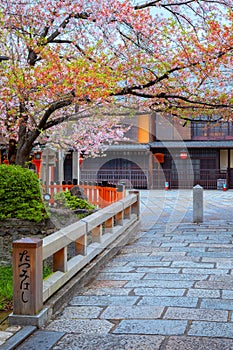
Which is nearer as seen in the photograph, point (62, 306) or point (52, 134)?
point (62, 306)

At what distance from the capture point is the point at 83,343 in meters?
4.14

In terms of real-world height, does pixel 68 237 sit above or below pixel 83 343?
above

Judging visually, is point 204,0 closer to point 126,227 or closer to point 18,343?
point 126,227

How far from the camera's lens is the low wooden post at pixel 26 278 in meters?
4.55

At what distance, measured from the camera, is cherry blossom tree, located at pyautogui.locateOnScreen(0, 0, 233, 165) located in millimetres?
9172

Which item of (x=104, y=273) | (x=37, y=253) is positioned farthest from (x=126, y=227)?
(x=37, y=253)

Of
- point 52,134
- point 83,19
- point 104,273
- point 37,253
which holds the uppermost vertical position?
point 83,19

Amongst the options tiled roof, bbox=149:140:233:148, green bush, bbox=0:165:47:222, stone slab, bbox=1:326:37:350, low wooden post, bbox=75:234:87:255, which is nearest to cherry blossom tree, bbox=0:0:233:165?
green bush, bbox=0:165:47:222

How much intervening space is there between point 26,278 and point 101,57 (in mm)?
6315

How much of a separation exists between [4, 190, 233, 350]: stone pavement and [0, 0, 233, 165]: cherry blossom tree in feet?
11.3

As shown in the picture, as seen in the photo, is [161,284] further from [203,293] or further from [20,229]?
[20,229]

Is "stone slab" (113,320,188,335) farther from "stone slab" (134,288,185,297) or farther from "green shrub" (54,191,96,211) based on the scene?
"green shrub" (54,191,96,211)

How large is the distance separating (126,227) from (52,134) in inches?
319

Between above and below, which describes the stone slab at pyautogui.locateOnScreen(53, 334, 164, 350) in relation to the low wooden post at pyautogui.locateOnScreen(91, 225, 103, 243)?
below
